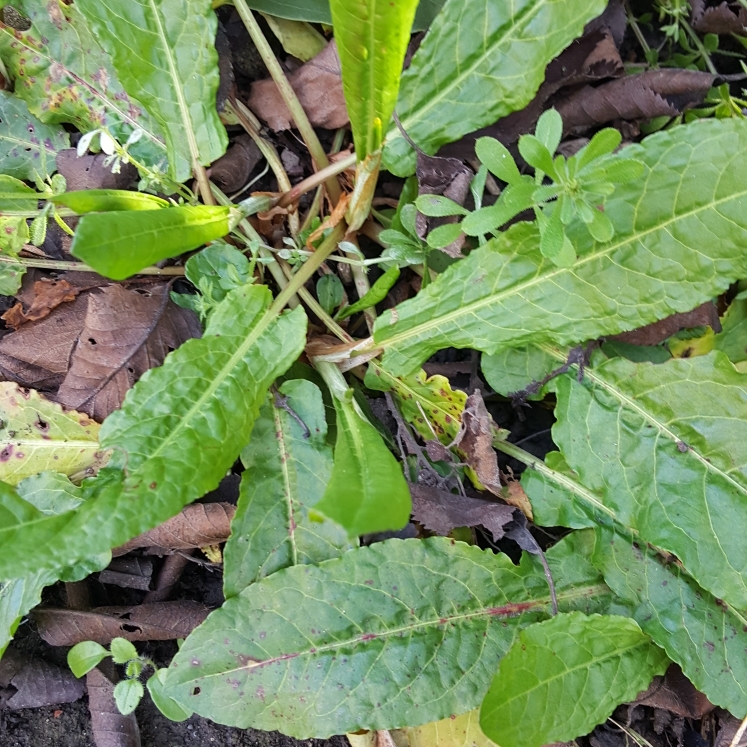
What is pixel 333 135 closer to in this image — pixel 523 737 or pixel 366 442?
pixel 366 442

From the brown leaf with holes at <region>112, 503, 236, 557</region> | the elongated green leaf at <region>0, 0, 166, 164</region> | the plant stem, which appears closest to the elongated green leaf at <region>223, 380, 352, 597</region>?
the brown leaf with holes at <region>112, 503, 236, 557</region>

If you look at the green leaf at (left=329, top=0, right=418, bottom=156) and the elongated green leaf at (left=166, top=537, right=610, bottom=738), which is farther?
the elongated green leaf at (left=166, top=537, right=610, bottom=738)

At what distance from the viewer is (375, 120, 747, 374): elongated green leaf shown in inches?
56.3

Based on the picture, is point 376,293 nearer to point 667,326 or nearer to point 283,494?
point 283,494

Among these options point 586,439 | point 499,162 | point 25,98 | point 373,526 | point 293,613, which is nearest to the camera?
point 373,526

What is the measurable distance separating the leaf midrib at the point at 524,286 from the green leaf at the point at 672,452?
315 mm

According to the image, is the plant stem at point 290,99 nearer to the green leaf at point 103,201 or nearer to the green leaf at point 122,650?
the green leaf at point 103,201

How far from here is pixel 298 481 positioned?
5.44 feet

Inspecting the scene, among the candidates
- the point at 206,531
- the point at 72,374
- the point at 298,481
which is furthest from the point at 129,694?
the point at 72,374

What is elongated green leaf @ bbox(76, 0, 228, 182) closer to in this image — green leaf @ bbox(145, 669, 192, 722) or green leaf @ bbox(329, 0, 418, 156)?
green leaf @ bbox(329, 0, 418, 156)

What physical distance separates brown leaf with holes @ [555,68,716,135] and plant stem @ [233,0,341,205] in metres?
0.71

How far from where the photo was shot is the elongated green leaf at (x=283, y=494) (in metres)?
1.60

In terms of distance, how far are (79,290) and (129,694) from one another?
44.8 inches

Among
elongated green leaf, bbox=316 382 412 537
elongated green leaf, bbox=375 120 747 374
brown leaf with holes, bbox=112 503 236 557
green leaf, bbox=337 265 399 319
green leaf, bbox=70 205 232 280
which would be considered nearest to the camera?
elongated green leaf, bbox=316 382 412 537
